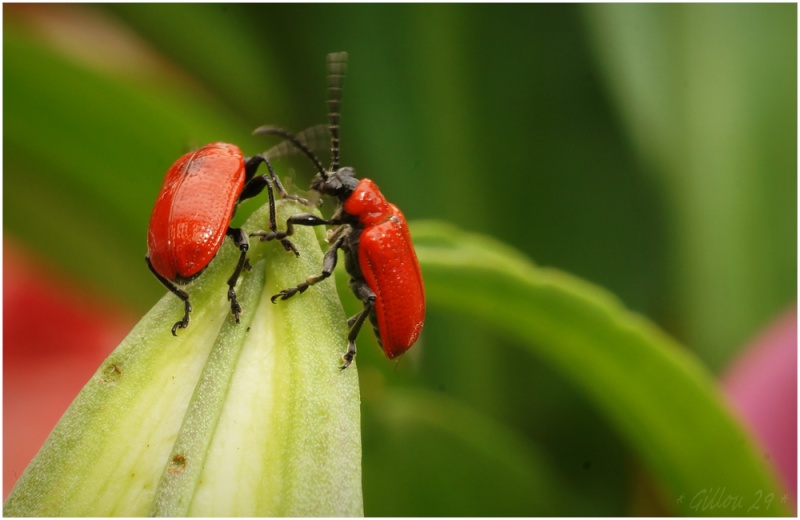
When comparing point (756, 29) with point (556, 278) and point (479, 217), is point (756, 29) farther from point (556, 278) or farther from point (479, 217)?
point (556, 278)

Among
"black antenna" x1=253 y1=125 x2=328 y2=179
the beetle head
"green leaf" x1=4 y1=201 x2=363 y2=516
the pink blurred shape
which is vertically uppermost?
"black antenna" x1=253 y1=125 x2=328 y2=179

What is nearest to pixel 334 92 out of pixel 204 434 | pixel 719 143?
pixel 204 434

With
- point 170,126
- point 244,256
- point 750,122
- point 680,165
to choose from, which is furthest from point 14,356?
point 750,122

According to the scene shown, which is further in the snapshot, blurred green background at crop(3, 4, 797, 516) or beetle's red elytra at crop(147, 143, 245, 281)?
blurred green background at crop(3, 4, 797, 516)

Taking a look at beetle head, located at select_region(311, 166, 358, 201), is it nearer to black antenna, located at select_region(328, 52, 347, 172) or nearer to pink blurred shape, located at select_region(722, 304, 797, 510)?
black antenna, located at select_region(328, 52, 347, 172)

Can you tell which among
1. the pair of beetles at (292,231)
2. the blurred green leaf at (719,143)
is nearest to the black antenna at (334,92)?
the pair of beetles at (292,231)

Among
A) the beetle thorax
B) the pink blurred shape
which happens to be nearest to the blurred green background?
the pink blurred shape

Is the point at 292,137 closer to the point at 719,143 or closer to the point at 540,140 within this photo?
the point at 540,140
